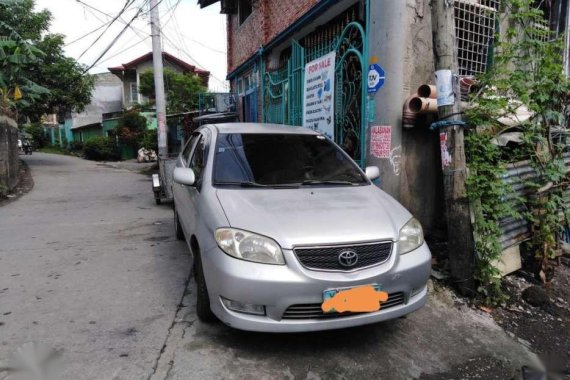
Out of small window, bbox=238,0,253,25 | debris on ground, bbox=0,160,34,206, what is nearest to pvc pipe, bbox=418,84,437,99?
small window, bbox=238,0,253,25

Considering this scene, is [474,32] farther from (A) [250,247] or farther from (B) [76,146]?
(B) [76,146]

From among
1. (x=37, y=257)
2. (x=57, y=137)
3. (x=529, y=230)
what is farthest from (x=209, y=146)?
(x=57, y=137)

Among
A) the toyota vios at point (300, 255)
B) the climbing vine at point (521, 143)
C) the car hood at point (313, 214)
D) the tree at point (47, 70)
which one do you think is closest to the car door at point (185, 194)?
the toyota vios at point (300, 255)

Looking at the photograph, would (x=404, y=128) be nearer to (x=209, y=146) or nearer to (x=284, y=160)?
(x=284, y=160)

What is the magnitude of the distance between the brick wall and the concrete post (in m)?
3.04

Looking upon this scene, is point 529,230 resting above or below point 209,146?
below

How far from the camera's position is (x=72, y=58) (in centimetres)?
1998

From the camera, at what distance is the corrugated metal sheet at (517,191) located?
13.6ft

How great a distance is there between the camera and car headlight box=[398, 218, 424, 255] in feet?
9.70

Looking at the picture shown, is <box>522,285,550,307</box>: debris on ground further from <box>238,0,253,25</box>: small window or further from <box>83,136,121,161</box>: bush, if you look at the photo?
<box>83,136,121,161</box>: bush

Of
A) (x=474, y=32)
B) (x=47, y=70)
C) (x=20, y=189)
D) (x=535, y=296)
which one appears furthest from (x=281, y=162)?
(x=47, y=70)

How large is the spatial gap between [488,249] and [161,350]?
2.78 meters

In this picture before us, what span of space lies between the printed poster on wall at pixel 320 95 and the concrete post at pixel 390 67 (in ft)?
5.08

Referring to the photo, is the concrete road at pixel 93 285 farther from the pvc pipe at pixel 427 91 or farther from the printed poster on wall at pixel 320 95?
the pvc pipe at pixel 427 91
